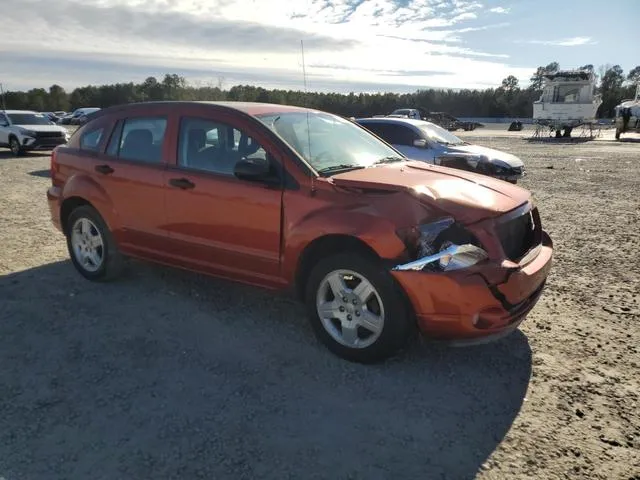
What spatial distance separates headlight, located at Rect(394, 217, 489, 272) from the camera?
3273mm

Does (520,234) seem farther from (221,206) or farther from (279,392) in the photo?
(221,206)

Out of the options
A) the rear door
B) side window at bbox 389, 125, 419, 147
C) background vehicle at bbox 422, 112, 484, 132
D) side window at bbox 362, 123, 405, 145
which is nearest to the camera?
the rear door

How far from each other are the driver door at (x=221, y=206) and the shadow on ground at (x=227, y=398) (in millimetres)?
537

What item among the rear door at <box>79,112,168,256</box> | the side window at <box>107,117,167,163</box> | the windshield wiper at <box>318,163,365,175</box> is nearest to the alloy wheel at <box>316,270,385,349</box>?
the windshield wiper at <box>318,163,365,175</box>

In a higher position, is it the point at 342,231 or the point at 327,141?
the point at 327,141

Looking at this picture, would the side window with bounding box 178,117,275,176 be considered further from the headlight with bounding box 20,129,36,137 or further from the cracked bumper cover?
the headlight with bounding box 20,129,36,137

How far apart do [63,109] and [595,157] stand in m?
83.9

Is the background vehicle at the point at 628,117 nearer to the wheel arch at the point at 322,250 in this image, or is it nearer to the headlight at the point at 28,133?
the headlight at the point at 28,133

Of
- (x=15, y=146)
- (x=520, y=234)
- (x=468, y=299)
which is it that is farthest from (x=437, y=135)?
(x=15, y=146)

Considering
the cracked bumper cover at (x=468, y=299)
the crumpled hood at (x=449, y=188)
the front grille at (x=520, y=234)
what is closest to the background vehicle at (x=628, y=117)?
the front grille at (x=520, y=234)

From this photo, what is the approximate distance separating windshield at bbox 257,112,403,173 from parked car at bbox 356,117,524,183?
511 cm

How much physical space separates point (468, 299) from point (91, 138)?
4179 mm

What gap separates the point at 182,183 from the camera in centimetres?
441

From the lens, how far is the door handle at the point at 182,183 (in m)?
4.36
